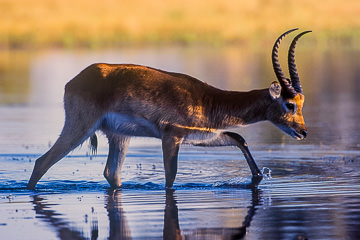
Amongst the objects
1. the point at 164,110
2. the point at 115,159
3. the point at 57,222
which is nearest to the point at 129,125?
the point at 164,110

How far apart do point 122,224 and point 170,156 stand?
8.93 feet

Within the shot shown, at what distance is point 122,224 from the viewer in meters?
9.27

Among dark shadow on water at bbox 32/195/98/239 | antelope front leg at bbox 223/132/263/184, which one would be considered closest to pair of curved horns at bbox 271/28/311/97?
Result: antelope front leg at bbox 223/132/263/184

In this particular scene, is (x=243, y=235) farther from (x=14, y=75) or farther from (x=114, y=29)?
(x=114, y=29)

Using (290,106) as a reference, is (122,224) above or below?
below

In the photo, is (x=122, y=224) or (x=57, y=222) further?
(x=57, y=222)

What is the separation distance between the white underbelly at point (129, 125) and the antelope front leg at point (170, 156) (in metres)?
0.25

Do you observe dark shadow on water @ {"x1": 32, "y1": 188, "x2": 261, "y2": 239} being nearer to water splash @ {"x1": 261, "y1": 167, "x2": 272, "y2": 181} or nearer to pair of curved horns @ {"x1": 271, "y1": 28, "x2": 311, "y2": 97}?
water splash @ {"x1": 261, "y1": 167, "x2": 272, "y2": 181}

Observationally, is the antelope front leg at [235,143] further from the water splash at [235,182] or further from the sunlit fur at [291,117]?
the sunlit fur at [291,117]

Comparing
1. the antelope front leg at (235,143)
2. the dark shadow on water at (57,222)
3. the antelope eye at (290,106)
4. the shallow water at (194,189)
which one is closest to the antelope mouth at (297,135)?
the antelope eye at (290,106)

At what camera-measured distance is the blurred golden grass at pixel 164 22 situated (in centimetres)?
5112

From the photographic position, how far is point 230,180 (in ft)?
40.7

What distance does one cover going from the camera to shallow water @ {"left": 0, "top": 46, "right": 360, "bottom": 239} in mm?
9047

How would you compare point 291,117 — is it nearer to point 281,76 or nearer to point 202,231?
point 281,76
